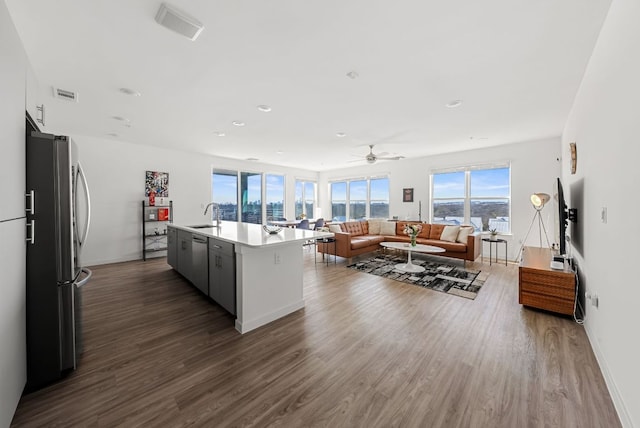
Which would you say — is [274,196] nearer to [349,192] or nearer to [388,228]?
[349,192]

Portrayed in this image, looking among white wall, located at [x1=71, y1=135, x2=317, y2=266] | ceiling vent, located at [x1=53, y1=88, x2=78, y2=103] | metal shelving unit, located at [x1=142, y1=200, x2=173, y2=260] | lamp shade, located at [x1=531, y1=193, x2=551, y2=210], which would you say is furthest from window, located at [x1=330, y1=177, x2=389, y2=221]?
ceiling vent, located at [x1=53, y1=88, x2=78, y2=103]

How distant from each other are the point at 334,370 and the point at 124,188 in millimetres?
6036

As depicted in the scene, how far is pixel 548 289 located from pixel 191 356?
3804 mm

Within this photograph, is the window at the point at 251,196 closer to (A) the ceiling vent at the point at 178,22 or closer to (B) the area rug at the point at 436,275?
(B) the area rug at the point at 436,275

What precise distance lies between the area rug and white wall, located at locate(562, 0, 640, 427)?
4.84ft

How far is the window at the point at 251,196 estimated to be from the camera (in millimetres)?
7988

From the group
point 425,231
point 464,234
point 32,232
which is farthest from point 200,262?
point 464,234

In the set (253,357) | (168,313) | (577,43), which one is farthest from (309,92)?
(168,313)

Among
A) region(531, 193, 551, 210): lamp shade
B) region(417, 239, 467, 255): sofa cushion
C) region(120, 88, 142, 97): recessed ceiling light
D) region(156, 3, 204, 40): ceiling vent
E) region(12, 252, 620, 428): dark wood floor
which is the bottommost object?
region(12, 252, 620, 428): dark wood floor

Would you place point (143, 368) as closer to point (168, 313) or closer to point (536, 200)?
point (168, 313)

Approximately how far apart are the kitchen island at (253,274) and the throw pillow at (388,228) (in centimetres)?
437

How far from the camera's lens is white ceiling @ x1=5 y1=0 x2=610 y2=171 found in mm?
1799

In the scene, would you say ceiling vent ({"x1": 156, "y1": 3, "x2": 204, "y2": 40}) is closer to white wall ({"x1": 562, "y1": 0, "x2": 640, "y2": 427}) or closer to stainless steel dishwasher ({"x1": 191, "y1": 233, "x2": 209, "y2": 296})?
stainless steel dishwasher ({"x1": 191, "y1": 233, "x2": 209, "y2": 296})

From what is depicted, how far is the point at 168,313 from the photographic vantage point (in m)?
2.99
